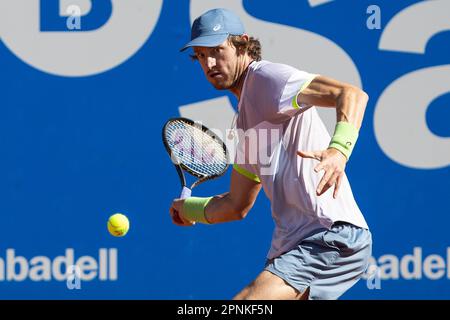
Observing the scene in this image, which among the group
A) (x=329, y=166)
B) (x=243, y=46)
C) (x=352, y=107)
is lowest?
(x=329, y=166)

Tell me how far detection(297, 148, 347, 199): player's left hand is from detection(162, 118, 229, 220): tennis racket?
54.1 inches

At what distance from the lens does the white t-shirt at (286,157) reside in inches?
153

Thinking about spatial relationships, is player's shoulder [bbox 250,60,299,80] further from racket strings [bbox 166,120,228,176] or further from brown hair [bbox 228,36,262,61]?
racket strings [bbox 166,120,228,176]

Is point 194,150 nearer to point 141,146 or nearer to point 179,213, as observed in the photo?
point 179,213

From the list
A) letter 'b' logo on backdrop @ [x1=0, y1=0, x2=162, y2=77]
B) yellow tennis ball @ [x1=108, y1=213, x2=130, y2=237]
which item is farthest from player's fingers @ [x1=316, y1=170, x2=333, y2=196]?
letter 'b' logo on backdrop @ [x1=0, y1=0, x2=162, y2=77]

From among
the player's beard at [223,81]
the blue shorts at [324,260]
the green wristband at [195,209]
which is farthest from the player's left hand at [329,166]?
the green wristband at [195,209]

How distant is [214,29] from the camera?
417cm

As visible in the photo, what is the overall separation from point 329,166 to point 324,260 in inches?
26.4

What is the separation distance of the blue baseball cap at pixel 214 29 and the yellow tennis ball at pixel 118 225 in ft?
4.31

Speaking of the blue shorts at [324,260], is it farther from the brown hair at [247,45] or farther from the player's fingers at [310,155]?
the brown hair at [247,45]

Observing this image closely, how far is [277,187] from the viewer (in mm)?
3996

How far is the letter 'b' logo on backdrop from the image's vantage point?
218 inches

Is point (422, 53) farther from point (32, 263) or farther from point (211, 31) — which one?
point (32, 263)

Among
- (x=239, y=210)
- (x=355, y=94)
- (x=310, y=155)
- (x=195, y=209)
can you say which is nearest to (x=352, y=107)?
(x=355, y=94)
